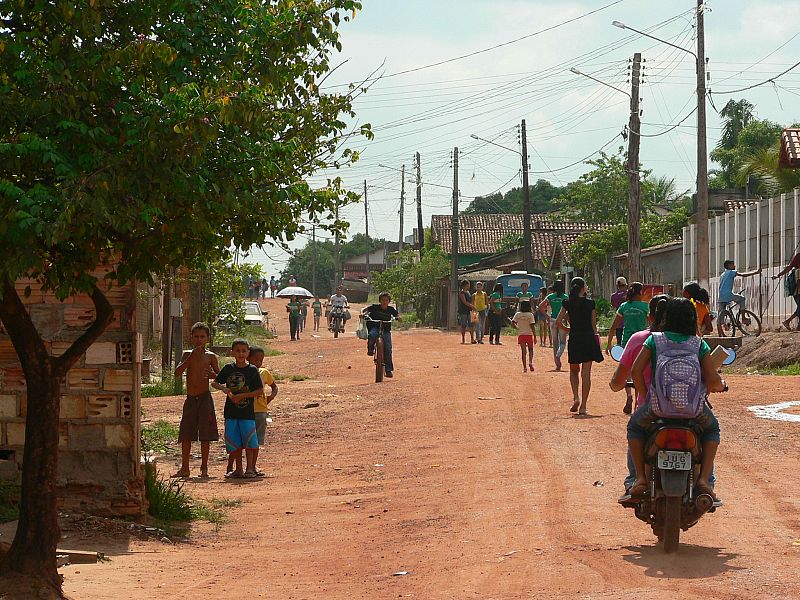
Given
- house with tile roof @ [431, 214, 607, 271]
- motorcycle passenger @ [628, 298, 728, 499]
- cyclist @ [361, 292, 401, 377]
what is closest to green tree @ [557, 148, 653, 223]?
house with tile roof @ [431, 214, 607, 271]

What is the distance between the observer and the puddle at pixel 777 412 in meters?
15.6

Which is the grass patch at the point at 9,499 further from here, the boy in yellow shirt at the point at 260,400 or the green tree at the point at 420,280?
the green tree at the point at 420,280

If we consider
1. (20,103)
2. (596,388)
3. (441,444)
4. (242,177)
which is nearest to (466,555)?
(242,177)

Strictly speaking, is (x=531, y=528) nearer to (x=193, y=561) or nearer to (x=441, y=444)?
(x=193, y=561)

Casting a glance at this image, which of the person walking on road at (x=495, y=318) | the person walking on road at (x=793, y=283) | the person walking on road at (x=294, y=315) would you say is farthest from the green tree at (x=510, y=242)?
the person walking on road at (x=793, y=283)

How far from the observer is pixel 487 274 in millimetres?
59312

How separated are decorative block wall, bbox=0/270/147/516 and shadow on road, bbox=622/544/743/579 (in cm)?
430

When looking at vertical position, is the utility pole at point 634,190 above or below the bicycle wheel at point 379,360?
above

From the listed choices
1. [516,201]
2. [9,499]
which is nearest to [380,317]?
[9,499]

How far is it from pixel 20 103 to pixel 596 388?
14.3m

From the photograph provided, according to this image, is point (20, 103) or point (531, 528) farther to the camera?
point (531, 528)

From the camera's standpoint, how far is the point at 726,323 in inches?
1030

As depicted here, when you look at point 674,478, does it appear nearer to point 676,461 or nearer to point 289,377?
point 676,461

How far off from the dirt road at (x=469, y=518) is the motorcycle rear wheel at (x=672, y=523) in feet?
0.31
